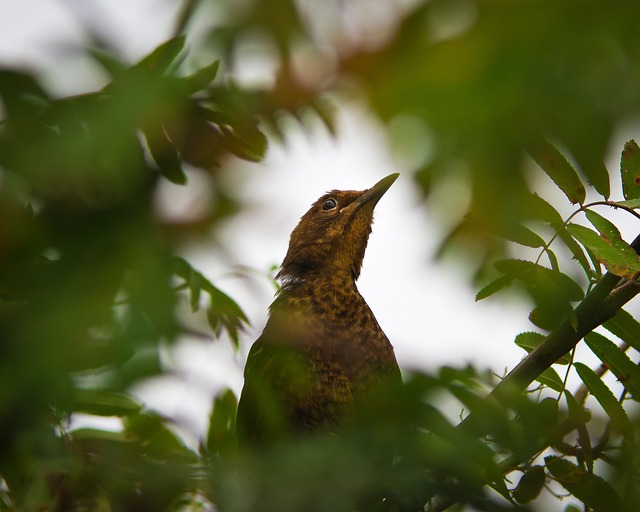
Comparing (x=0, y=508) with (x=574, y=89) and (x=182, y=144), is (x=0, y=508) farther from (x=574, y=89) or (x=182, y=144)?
(x=574, y=89)

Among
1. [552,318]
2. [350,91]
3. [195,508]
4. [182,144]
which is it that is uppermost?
[182,144]

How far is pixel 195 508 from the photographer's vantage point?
5.73 ft

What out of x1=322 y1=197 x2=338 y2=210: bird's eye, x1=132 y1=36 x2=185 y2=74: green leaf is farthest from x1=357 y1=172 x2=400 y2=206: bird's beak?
x1=132 y1=36 x2=185 y2=74: green leaf

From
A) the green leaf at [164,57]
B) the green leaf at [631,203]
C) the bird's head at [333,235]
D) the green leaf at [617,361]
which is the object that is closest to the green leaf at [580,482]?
the green leaf at [617,361]

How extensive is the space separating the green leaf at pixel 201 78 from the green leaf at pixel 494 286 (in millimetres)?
572

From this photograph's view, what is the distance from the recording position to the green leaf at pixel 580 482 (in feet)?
6.12

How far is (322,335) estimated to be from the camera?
3.78 metres

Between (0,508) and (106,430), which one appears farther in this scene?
(106,430)

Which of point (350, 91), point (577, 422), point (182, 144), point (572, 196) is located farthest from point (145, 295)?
point (572, 196)

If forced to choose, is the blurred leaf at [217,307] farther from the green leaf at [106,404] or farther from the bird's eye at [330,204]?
the bird's eye at [330,204]

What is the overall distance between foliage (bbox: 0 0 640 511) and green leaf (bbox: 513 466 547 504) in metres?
0.26

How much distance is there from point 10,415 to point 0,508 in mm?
664

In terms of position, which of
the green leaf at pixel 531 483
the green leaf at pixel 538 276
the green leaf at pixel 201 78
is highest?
the green leaf at pixel 201 78

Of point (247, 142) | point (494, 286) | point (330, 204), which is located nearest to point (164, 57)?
point (247, 142)
